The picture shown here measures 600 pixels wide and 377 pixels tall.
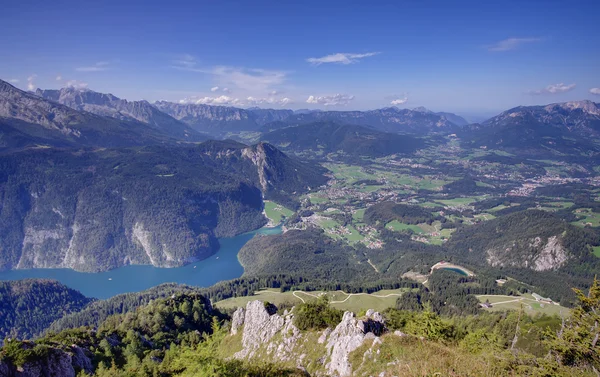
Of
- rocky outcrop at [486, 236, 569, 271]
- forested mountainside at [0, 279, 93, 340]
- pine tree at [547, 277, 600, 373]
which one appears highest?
pine tree at [547, 277, 600, 373]

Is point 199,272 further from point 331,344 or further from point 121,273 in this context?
point 331,344

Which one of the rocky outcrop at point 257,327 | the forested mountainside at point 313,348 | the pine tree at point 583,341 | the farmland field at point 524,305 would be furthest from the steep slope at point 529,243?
the pine tree at point 583,341

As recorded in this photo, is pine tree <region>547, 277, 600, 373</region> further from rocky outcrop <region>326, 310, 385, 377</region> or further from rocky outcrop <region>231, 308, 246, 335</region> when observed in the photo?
rocky outcrop <region>231, 308, 246, 335</region>

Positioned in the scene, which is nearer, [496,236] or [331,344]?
[331,344]

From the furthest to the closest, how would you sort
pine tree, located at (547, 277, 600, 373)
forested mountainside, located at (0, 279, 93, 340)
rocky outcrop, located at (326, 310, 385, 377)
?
forested mountainside, located at (0, 279, 93, 340), rocky outcrop, located at (326, 310, 385, 377), pine tree, located at (547, 277, 600, 373)

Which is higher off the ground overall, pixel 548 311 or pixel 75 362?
pixel 75 362

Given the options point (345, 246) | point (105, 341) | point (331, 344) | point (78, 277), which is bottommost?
point (78, 277)

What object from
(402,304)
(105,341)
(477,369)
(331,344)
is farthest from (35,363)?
(402,304)

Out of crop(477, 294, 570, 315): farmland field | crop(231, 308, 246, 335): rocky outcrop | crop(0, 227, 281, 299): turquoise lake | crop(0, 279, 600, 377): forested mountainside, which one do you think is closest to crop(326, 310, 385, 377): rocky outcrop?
crop(0, 279, 600, 377): forested mountainside
